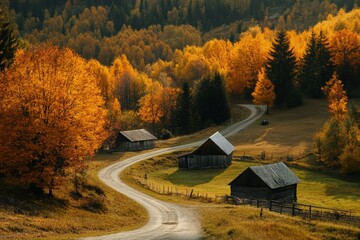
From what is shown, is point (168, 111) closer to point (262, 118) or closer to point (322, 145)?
point (262, 118)

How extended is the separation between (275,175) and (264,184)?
3321 mm

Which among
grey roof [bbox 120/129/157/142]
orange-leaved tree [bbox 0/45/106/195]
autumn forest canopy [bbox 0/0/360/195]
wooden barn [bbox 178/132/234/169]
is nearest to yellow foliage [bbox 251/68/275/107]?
autumn forest canopy [bbox 0/0/360/195]

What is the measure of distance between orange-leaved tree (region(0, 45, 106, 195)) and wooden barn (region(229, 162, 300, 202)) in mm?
25646

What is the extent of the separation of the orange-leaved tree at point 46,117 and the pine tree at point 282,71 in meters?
92.3

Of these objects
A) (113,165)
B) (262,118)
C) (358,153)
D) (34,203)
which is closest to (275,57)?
(262,118)

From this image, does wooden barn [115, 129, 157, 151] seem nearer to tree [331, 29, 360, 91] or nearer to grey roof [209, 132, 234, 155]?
grey roof [209, 132, 234, 155]

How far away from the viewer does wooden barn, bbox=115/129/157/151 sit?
102m

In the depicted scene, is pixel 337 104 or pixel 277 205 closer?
pixel 277 205

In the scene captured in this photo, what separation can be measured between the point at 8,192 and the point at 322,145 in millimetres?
58340

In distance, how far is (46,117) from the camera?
42688mm

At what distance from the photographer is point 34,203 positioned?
41.6 m

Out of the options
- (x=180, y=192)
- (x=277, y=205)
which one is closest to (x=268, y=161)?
(x=180, y=192)

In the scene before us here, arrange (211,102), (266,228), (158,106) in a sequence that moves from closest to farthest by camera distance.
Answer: (266,228)
(211,102)
(158,106)

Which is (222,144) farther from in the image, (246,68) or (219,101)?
(246,68)
